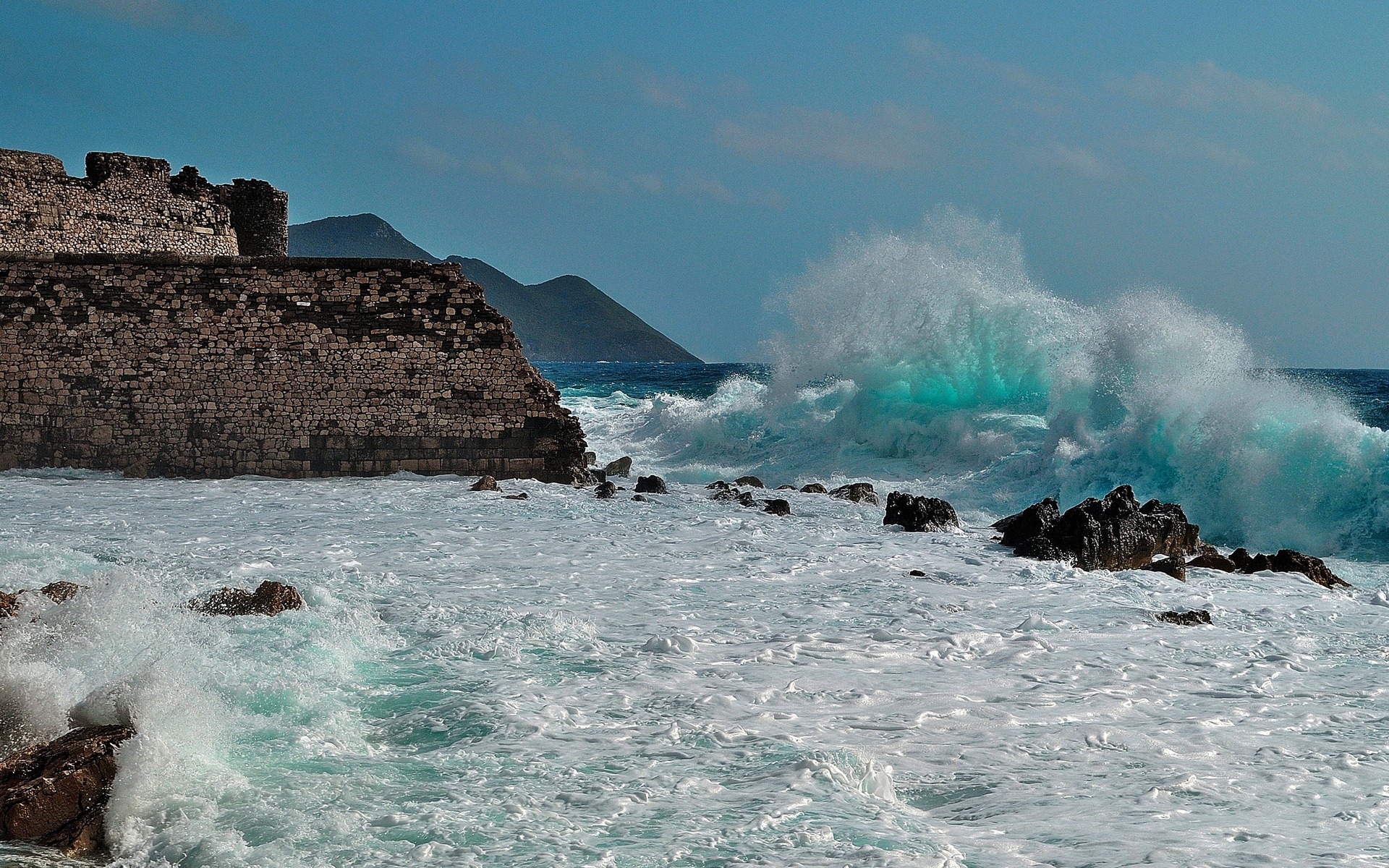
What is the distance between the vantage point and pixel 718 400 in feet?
94.3

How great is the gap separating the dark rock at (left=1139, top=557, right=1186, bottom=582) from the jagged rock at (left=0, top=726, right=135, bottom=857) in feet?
30.5

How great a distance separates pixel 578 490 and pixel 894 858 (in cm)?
1135

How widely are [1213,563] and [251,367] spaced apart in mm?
12739

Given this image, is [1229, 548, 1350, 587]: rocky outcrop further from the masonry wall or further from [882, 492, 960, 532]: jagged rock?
the masonry wall

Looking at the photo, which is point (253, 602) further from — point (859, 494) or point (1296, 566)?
point (859, 494)

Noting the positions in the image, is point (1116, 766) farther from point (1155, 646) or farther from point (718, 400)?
point (718, 400)

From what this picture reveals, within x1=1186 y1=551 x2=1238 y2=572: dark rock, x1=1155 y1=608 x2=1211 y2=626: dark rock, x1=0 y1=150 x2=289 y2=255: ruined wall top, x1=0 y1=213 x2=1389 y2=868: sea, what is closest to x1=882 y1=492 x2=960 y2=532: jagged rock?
x1=0 y1=213 x2=1389 y2=868: sea

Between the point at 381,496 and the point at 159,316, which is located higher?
the point at 159,316

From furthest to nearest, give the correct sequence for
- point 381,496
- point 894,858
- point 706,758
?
point 381,496, point 706,758, point 894,858

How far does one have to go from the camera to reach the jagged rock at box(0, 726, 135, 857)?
384cm

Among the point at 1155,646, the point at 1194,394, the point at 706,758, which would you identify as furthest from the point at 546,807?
the point at 1194,394

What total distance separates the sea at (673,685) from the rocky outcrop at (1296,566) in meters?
0.54

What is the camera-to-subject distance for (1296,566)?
1041 centimetres

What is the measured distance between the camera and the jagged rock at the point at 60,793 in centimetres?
384
